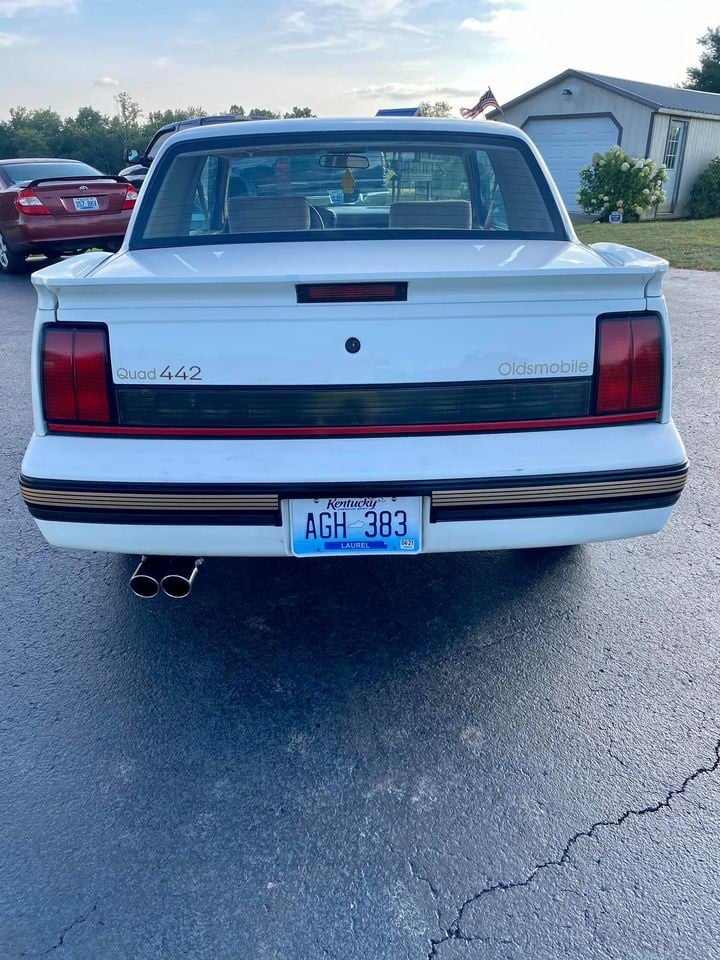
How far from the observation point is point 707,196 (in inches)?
881

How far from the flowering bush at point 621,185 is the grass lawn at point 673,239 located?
0.99 meters

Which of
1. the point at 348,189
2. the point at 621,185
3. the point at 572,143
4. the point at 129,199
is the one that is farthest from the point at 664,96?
the point at 348,189

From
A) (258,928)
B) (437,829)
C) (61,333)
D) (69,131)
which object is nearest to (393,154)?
(61,333)

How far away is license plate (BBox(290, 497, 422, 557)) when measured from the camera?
Answer: 2334 mm

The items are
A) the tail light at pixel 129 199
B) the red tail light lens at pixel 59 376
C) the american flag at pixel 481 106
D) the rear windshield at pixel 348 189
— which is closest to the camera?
the red tail light lens at pixel 59 376

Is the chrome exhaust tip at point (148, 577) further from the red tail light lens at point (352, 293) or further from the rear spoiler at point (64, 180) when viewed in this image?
the rear spoiler at point (64, 180)

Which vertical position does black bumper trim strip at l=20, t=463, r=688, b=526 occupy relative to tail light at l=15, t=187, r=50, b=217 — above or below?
below

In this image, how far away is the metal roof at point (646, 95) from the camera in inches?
831

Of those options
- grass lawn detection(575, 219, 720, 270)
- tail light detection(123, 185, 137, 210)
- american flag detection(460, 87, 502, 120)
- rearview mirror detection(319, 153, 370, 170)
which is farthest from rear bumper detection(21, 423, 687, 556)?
american flag detection(460, 87, 502, 120)

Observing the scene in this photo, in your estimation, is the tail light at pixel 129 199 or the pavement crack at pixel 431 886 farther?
the tail light at pixel 129 199

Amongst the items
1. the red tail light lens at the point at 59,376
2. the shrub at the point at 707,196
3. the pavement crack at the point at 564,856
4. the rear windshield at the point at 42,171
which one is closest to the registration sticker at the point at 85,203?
the rear windshield at the point at 42,171

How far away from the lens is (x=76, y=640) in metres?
2.88

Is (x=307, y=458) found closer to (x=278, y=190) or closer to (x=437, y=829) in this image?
(x=437, y=829)

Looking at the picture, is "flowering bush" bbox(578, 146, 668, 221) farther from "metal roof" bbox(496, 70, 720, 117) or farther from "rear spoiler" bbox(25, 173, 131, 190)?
"rear spoiler" bbox(25, 173, 131, 190)
